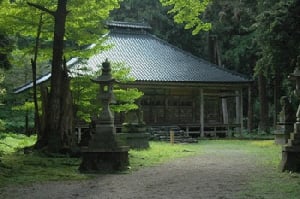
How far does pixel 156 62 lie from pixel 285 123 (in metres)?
12.4

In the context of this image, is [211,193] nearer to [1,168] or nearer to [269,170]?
[269,170]

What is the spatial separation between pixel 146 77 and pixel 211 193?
69.8 ft

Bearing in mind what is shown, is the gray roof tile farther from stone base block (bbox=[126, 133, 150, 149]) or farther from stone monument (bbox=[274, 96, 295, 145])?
stone base block (bbox=[126, 133, 150, 149])

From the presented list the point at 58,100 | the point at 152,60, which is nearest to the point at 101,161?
the point at 58,100

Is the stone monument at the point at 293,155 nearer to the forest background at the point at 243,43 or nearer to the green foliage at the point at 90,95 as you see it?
the green foliage at the point at 90,95

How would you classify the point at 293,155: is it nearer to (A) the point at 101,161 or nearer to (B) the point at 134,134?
(A) the point at 101,161

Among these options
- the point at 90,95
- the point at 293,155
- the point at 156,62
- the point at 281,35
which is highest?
the point at 281,35

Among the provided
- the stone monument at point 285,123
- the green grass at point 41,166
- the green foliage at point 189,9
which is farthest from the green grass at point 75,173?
the stone monument at point 285,123

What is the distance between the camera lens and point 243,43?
38469 millimetres

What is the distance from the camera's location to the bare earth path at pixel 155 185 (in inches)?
335

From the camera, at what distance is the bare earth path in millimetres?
8500

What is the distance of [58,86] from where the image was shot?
16.1m

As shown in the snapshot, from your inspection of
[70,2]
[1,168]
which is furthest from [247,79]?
[1,168]

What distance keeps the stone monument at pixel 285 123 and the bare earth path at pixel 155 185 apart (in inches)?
371
